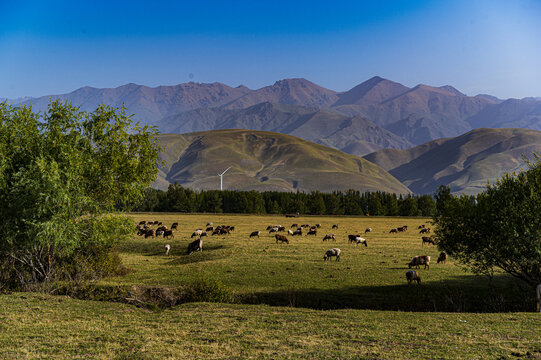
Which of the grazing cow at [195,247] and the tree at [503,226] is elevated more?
the tree at [503,226]

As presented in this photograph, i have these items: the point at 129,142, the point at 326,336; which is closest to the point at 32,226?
the point at 129,142

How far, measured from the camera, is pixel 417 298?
33.1 m

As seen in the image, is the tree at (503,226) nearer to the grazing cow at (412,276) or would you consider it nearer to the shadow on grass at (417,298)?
the shadow on grass at (417,298)

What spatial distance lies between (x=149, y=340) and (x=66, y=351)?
363 centimetres

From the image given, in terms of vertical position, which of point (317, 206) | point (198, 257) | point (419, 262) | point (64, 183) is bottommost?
point (198, 257)

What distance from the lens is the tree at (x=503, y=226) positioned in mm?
29453

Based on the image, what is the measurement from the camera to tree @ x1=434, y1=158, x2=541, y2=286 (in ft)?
96.6

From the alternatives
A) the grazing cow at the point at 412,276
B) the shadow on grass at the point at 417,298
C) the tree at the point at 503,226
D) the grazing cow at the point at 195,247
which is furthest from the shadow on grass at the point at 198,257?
the tree at the point at 503,226

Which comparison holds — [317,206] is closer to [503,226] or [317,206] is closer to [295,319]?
[503,226]

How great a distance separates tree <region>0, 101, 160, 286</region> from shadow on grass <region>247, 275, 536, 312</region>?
1536 cm

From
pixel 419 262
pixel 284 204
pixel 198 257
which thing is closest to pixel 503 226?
pixel 419 262

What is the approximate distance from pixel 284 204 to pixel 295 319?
163257 millimetres

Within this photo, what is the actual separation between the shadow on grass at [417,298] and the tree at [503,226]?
92.3 inches

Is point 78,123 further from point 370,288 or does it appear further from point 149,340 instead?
point 370,288
